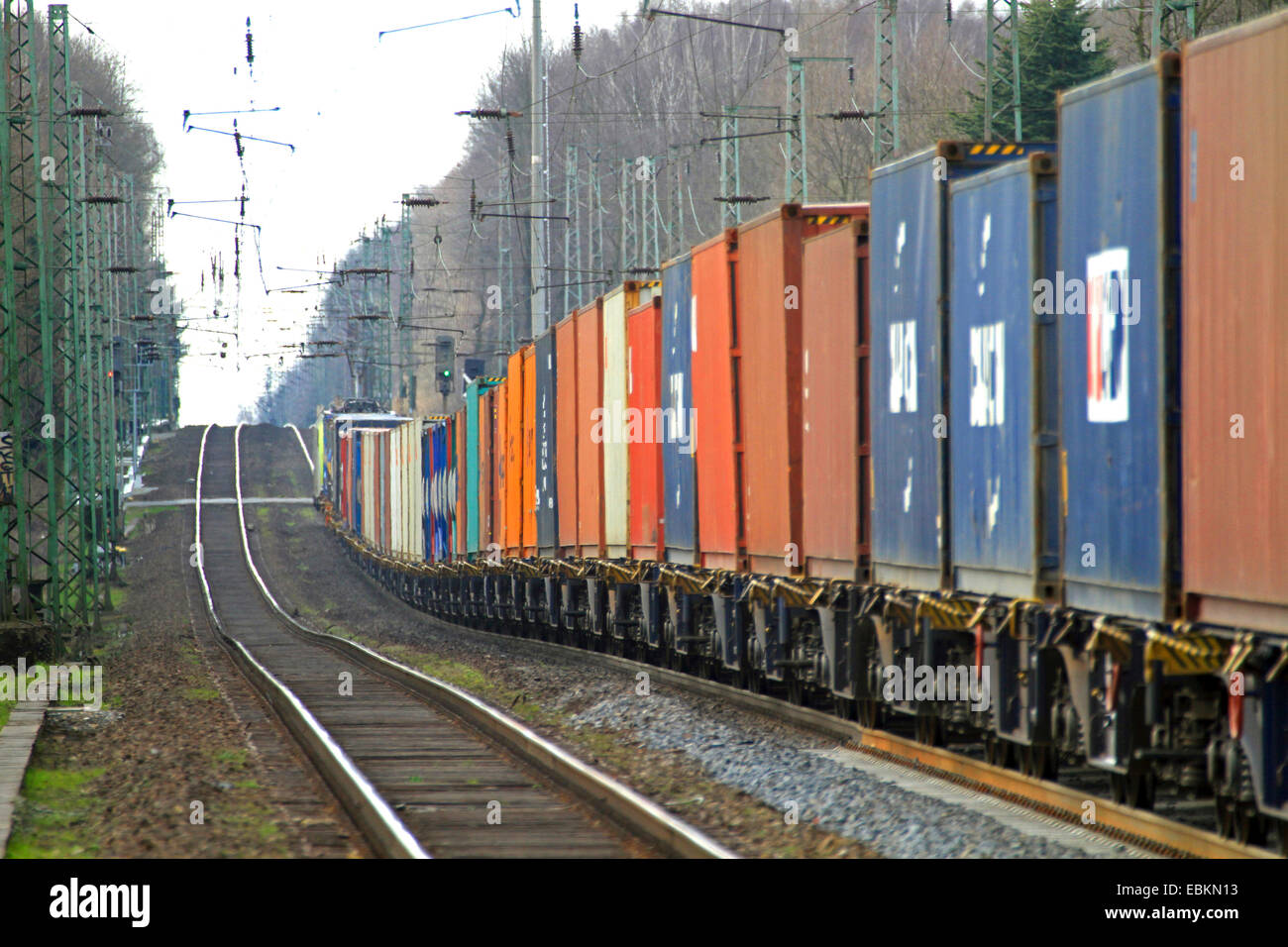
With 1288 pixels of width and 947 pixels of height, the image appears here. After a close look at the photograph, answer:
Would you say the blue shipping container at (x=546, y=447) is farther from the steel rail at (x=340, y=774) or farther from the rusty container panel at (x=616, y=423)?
the steel rail at (x=340, y=774)

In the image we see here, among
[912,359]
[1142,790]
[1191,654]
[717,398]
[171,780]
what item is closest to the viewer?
[1191,654]

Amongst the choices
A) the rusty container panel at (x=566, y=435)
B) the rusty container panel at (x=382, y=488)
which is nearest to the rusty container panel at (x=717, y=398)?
the rusty container panel at (x=566, y=435)

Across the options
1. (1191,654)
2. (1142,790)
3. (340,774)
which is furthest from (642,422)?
(1191,654)

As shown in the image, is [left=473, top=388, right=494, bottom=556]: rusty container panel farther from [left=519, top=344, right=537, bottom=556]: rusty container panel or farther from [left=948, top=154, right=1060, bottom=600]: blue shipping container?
[left=948, top=154, right=1060, bottom=600]: blue shipping container

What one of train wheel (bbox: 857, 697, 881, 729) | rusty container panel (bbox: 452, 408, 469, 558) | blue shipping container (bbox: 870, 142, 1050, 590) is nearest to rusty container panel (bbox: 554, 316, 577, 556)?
rusty container panel (bbox: 452, 408, 469, 558)

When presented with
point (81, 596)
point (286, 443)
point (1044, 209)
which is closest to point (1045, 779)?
point (1044, 209)

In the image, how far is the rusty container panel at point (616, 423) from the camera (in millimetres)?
19797

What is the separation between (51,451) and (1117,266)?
18.6 metres

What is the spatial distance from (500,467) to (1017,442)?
63.6 feet

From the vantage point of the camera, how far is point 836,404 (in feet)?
43.3

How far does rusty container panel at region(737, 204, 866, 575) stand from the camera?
1421 cm

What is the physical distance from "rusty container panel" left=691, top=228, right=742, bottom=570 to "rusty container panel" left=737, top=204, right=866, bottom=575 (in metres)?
0.15

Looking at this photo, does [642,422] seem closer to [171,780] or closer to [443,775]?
[443,775]

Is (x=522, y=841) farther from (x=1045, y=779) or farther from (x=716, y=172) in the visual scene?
(x=716, y=172)
